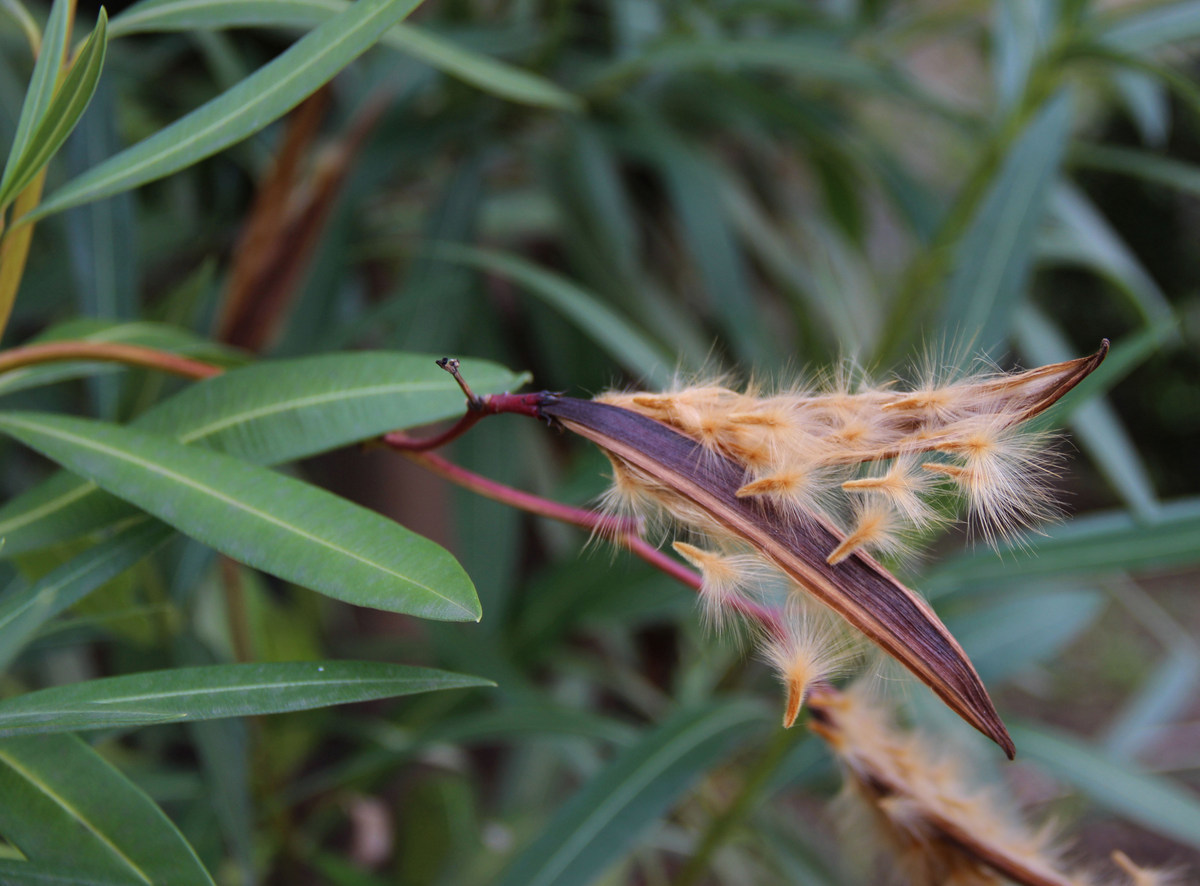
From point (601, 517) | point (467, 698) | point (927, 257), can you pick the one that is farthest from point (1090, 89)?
point (601, 517)

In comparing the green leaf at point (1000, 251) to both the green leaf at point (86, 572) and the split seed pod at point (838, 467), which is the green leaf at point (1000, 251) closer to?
the split seed pod at point (838, 467)

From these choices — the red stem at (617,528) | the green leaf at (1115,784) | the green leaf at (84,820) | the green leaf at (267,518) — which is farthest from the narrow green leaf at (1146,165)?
the green leaf at (84,820)

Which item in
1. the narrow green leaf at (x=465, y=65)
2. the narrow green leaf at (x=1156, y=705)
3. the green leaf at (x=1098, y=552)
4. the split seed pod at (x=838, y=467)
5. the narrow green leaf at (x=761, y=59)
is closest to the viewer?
the split seed pod at (x=838, y=467)

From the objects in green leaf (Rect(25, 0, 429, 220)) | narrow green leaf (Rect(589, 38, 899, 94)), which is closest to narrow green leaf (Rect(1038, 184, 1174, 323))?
narrow green leaf (Rect(589, 38, 899, 94))

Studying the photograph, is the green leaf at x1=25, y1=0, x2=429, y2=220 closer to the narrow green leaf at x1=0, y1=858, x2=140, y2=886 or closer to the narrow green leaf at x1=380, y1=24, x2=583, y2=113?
the narrow green leaf at x1=380, y1=24, x2=583, y2=113

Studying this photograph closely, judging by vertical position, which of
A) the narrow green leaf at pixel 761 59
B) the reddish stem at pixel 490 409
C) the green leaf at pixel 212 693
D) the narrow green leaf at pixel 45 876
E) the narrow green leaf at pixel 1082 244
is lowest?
the narrow green leaf at pixel 45 876
